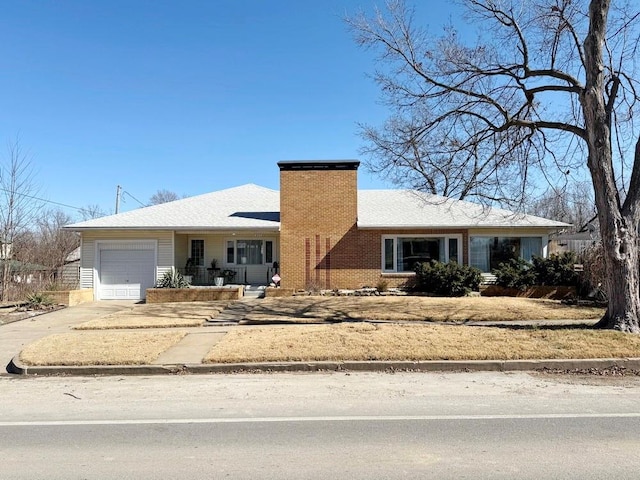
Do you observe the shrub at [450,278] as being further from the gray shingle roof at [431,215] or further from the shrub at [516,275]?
the gray shingle roof at [431,215]

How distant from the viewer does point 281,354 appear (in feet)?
28.8

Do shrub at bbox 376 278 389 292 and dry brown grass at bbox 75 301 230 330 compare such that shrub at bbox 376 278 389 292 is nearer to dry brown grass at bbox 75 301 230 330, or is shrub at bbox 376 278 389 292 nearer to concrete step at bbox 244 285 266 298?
concrete step at bbox 244 285 266 298

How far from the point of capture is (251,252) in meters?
22.0

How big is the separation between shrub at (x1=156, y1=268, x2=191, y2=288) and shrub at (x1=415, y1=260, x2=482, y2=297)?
998 cm

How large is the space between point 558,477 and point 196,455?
336cm

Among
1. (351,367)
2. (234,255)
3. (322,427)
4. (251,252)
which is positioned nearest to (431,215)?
(251,252)

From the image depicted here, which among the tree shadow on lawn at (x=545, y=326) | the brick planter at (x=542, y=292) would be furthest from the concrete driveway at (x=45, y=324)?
the brick planter at (x=542, y=292)

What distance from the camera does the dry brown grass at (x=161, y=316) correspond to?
12.8 meters

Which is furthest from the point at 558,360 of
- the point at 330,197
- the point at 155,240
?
the point at 155,240

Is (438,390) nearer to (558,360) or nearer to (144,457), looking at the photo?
(558,360)

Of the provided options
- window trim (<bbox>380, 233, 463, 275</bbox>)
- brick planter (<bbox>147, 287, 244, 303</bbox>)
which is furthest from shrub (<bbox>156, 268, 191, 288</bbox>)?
window trim (<bbox>380, 233, 463, 275</bbox>)

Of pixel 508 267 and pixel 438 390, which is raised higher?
pixel 508 267

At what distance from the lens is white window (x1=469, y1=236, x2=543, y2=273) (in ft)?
68.0

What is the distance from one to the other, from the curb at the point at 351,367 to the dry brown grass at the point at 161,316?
4.41 metres
